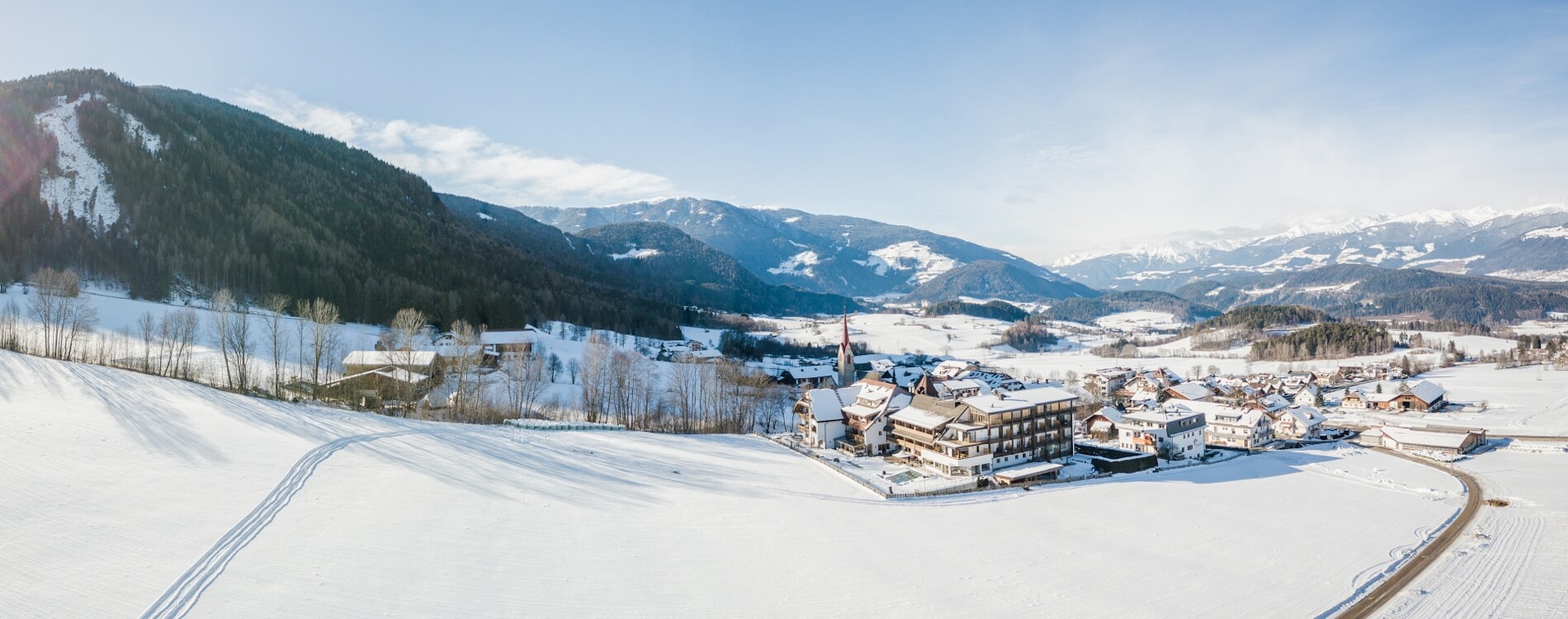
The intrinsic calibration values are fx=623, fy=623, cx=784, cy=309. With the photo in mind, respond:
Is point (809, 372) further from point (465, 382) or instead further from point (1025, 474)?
point (1025, 474)

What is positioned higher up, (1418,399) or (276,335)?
(276,335)

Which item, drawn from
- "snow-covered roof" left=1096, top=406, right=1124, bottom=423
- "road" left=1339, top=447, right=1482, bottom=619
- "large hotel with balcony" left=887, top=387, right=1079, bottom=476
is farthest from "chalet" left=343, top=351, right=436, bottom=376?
"snow-covered roof" left=1096, top=406, right=1124, bottom=423

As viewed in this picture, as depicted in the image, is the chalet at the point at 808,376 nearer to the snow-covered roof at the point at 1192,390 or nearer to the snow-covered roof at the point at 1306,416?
the snow-covered roof at the point at 1192,390

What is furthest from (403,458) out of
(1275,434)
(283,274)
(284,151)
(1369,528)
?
(284,151)

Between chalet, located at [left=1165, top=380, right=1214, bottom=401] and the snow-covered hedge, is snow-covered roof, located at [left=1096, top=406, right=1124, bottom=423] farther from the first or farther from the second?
the snow-covered hedge

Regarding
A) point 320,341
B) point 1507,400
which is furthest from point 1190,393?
point 320,341

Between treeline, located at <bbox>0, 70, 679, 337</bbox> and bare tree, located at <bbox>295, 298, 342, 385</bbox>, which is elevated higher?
treeline, located at <bbox>0, 70, 679, 337</bbox>
